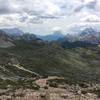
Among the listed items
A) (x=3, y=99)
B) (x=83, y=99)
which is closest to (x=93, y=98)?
(x=83, y=99)

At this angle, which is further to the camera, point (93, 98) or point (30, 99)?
point (93, 98)

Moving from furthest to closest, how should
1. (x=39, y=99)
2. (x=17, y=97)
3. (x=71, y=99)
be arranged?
(x=17, y=97) → (x=71, y=99) → (x=39, y=99)

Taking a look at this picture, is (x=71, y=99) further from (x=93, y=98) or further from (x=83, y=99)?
(x=93, y=98)

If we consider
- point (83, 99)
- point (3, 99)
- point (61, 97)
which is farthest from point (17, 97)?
point (83, 99)

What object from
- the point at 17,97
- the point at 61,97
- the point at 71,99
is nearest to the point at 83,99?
the point at 71,99

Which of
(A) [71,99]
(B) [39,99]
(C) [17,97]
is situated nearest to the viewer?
(B) [39,99]

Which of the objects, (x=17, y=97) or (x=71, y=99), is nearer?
(x=71, y=99)

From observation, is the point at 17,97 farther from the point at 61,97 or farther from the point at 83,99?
the point at 83,99

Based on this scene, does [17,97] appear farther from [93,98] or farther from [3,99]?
[93,98]
